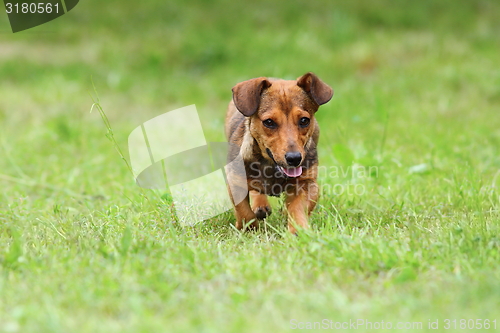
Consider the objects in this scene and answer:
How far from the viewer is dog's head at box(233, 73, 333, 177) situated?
3.82 m

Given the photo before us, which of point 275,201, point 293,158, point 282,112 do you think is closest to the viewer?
point 293,158

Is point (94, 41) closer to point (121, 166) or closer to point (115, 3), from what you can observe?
point (115, 3)

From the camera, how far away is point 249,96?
397 cm

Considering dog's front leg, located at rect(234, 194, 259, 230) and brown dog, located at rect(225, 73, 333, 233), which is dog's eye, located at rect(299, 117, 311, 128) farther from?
dog's front leg, located at rect(234, 194, 259, 230)

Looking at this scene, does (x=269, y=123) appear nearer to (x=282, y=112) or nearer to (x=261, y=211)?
(x=282, y=112)

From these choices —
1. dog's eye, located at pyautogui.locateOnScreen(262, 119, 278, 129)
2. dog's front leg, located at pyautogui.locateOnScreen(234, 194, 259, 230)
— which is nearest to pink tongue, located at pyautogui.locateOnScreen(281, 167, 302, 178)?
dog's eye, located at pyautogui.locateOnScreen(262, 119, 278, 129)

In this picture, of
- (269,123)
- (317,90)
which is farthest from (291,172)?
(317,90)

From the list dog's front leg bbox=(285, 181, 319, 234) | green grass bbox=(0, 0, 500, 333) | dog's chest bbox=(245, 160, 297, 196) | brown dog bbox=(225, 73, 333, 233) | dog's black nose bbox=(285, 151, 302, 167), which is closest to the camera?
green grass bbox=(0, 0, 500, 333)

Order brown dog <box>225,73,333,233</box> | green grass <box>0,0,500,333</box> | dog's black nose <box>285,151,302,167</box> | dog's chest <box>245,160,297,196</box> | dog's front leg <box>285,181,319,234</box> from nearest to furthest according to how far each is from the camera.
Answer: green grass <box>0,0,500,333</box>, dog's black nose <box>285,151,302,167</box>, brown dog <box>225,73,333,233</box>, dog's front leg <box>285,181,319,234</box>, dog's chest <box>245,160,297,196</box>

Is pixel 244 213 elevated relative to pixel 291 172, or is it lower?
lower

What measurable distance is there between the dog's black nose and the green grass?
1.29 ft

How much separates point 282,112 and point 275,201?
5.02ft

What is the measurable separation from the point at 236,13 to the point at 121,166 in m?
6.51

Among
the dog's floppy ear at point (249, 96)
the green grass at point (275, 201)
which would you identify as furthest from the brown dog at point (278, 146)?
the green grass at point (275, 201)
